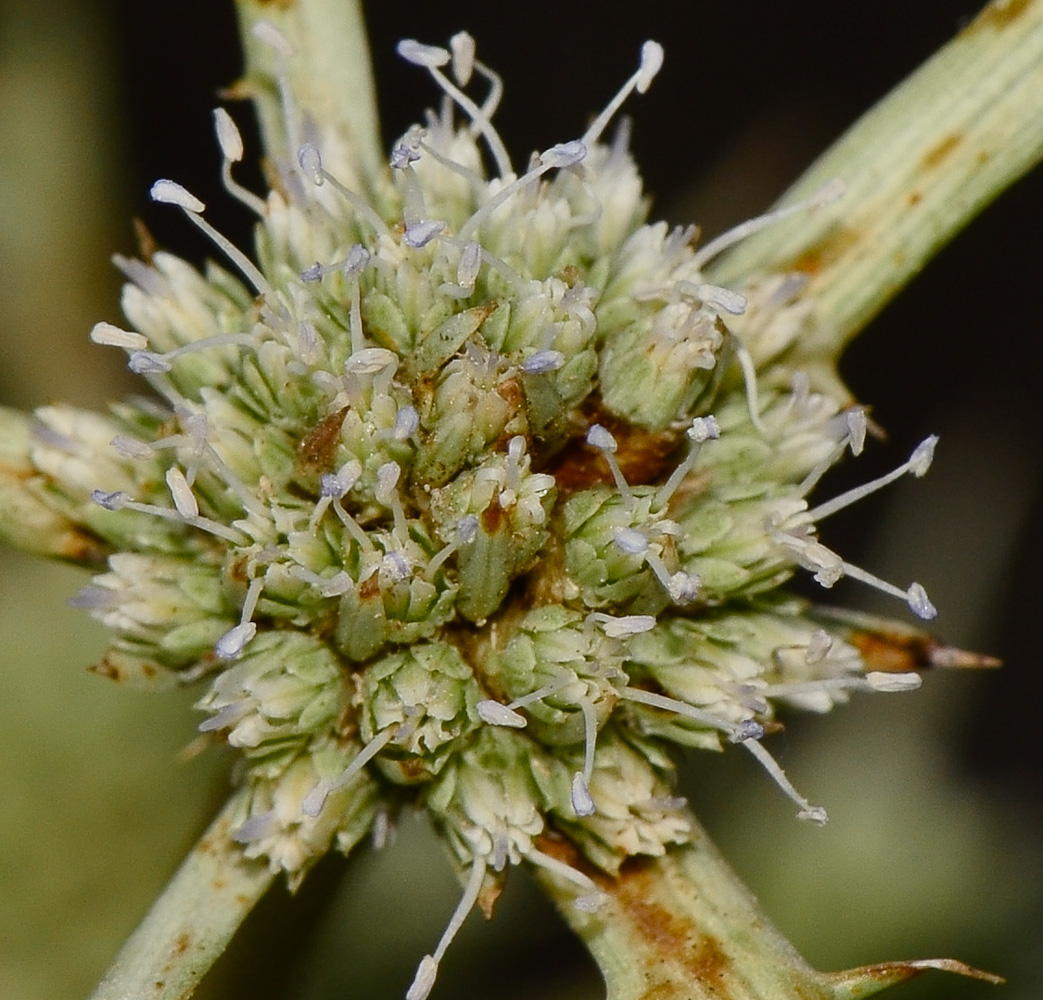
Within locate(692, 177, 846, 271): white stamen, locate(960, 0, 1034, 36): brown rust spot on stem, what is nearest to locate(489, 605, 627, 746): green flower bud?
locate(692, 177, 846, 271): white stamen

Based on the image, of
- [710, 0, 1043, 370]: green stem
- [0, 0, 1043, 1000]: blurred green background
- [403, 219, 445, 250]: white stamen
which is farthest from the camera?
[0, 0, 1043, 1000]: blurred green background

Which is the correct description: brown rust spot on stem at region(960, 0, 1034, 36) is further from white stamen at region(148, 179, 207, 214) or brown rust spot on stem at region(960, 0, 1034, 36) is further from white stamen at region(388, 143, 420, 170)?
white stamen at region(148, 179, 207, 214)

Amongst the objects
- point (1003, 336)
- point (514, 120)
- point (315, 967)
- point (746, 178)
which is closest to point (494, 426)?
point (315, 967)

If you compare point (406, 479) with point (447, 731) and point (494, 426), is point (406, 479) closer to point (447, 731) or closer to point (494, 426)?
point (494, 426)

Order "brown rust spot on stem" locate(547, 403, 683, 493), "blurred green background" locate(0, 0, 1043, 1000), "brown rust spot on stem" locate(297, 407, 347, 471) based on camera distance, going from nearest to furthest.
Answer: "brown rust spot on stem" locate(297, 407, 347, 471) < "brown rust spot on stem" locate(547, 403, 683, 493) < "blurred green background" locate(0, 0, 1043, 1000)

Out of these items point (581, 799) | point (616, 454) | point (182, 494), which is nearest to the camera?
point (581, 799)

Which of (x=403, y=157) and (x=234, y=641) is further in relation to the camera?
(x=403, y=157)

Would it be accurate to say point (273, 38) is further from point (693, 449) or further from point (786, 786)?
point (786, 786)

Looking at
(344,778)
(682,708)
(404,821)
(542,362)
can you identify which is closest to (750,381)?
(542,362)
